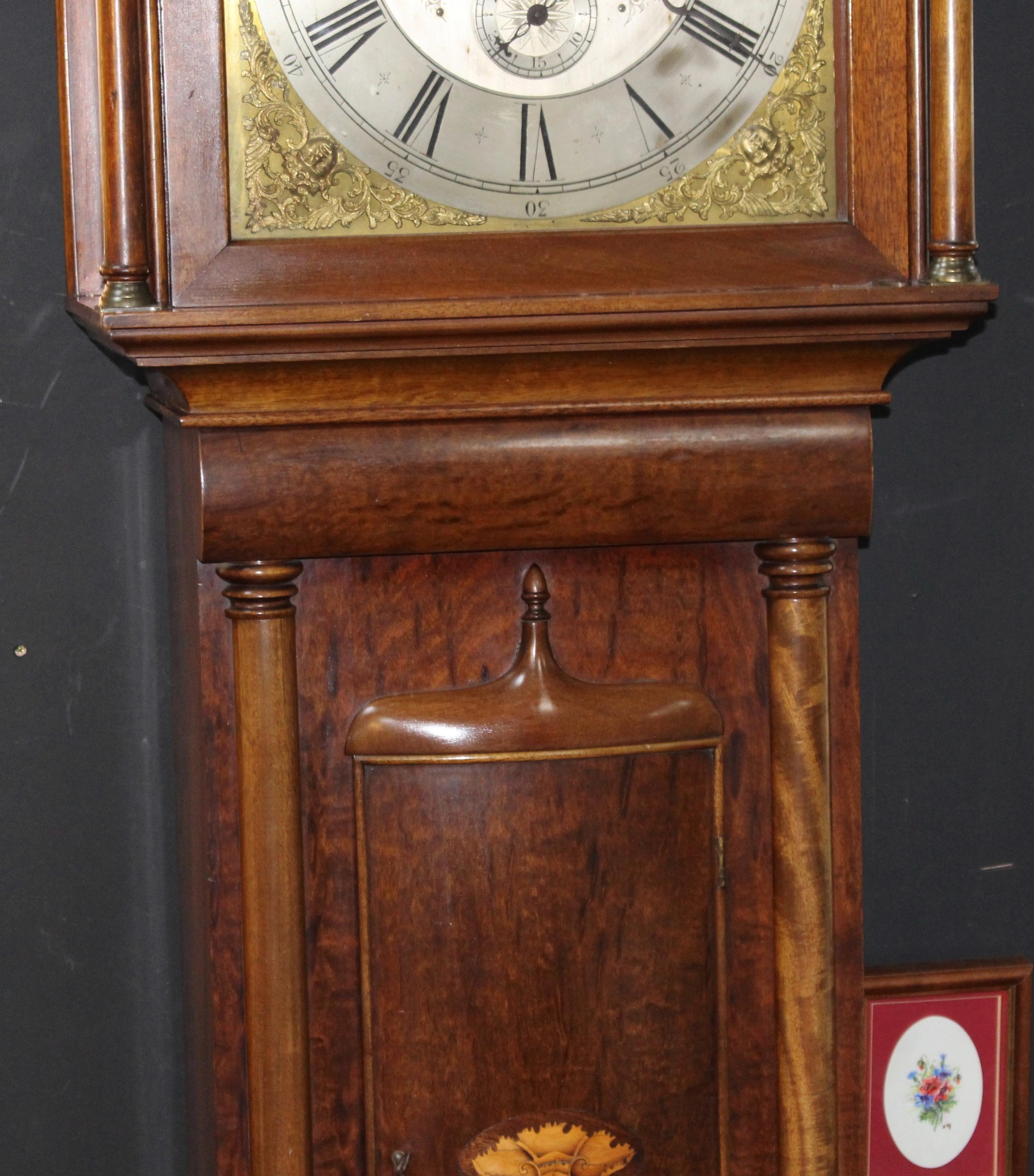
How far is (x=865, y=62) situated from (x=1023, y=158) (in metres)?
0.45

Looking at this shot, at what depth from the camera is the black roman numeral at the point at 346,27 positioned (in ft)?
3.93

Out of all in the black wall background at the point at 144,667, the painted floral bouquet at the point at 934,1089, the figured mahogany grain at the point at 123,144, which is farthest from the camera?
the painted floral bouquet at the point at 934,1089

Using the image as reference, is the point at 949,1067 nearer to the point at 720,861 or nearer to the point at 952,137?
the point at 720,861

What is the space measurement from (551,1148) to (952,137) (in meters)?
0.83

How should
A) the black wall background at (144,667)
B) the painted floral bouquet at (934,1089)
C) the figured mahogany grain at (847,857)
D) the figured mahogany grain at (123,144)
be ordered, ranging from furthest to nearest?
the painted floral bouquet at (934,1089)
the black wall background at (144,667)
the figured mahogany grain at (847,857)
the figured mahogany grain at (123,144)

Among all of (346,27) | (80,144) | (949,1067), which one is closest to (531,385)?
(346,27)

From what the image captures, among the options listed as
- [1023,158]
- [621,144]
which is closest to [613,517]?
[621,144]

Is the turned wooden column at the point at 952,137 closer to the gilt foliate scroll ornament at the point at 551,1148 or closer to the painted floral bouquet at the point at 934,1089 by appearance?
the gilt foliate scroll ornament at the point at 551,1148

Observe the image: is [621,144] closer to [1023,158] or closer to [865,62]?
[865,62]

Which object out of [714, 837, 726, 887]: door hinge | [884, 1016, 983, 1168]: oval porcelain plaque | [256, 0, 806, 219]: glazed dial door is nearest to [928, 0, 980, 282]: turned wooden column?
[256, 0, 806, 219]: glazed dial door

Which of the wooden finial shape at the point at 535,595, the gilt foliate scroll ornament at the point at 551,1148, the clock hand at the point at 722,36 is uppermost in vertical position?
the clock hand at the point at 722,36

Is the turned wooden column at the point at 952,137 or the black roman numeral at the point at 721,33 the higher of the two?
the black roman numeral at the point at 721,33

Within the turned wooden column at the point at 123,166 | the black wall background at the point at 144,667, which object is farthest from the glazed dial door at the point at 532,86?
the black wall background at the point at 144,667

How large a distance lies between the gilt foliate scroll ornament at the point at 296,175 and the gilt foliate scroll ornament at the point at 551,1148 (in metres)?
0.70
